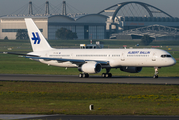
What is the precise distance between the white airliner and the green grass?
37.3 ft

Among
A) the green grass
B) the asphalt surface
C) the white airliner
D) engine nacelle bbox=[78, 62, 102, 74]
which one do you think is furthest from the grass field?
the white airliner

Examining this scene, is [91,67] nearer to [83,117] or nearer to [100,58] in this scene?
[100,58]

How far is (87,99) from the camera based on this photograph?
1278 inches

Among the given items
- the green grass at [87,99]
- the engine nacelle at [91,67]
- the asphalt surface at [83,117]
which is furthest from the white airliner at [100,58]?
the asphalt surface at [83,117]

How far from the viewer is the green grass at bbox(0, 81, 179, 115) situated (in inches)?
1027

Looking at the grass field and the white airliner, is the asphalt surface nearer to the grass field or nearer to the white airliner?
the grass field

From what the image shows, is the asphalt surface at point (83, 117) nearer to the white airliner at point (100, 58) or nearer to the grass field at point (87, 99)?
the grass field at point (87, 99)

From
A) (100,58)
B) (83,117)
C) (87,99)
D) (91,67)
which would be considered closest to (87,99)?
(87,99)

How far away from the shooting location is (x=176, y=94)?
117 ft

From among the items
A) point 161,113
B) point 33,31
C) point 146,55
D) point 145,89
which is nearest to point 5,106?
point 161,113

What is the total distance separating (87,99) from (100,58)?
24803 mm

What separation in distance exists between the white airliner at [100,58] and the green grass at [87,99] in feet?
37.3

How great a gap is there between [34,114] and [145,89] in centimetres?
1809

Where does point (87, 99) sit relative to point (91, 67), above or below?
below
